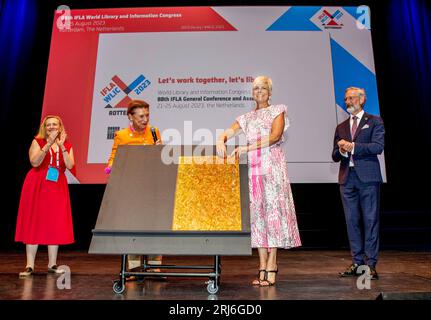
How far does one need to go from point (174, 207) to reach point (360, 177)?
5.77 feet

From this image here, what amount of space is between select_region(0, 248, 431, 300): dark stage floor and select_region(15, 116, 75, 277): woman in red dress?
0.31 meters

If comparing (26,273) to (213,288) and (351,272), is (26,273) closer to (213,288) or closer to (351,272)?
(213,288)

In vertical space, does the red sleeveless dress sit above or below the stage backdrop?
below

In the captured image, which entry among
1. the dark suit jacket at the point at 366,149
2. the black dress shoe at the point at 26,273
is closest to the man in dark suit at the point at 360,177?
the dark suit jacket at the point at 366,149

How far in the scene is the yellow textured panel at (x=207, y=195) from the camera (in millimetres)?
2330

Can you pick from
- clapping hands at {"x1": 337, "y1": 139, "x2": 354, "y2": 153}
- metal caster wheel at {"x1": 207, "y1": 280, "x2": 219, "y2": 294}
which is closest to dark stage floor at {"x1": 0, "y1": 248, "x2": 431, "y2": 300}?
metal caster wheel at {"x1": 207, "y1": 280, "x2": 219, "y2": 294}

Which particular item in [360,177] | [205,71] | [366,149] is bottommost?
[360,177]

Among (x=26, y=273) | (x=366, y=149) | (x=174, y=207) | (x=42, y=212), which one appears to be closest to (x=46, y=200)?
(x=42, y=212)

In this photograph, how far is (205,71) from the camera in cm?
517

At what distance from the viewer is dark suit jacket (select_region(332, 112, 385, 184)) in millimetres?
3270

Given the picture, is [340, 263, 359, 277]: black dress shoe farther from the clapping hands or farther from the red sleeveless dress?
the red sleeveless dress

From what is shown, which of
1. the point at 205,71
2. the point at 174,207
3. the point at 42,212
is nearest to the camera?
the point at 174,207

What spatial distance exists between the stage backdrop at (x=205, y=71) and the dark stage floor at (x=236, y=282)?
122 centimetres

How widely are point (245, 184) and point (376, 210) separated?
141 centimetres
